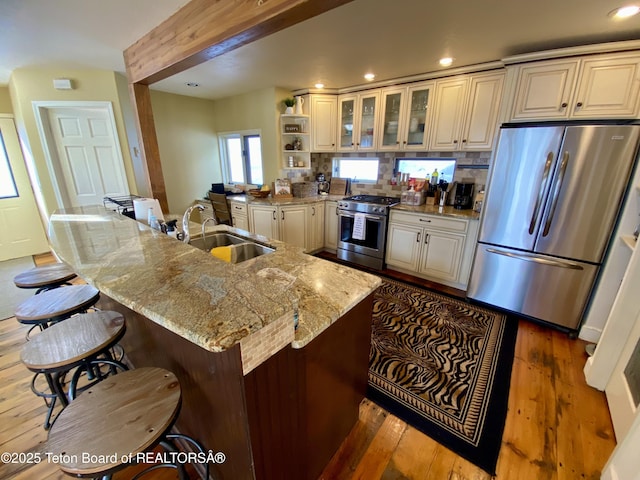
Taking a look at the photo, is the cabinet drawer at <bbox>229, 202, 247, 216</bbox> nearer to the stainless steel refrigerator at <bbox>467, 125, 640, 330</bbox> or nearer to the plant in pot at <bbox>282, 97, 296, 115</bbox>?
the plant in pot at <bbox>282, 97, 296, 115</bbox>

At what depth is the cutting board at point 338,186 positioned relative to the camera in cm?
414

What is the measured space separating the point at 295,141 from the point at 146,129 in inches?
78.7

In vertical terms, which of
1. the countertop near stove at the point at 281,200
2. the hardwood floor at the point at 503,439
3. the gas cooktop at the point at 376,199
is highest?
the gas cooktop at the point at 376,199

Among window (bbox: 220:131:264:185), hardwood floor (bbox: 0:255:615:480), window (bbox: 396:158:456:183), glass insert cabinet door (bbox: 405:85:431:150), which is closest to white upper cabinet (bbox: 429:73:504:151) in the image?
glass insert cabinet door (bbox: 405:85:431:150)

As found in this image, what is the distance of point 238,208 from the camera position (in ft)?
13.0

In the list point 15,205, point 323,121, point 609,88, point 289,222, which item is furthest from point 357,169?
point 15,205

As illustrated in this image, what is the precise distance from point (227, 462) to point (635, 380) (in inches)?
87.3

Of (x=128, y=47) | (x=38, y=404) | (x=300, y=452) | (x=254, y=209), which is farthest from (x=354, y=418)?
(x=128, y=47)

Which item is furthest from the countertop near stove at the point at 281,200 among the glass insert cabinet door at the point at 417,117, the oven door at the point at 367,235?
the glass insert cabinet door at the point at 417,117

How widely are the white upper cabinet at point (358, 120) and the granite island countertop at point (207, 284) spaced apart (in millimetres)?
2498

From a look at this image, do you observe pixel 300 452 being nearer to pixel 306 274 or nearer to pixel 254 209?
pixel 306 274

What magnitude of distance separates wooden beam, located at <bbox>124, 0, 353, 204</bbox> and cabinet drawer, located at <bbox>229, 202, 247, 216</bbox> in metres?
1.24

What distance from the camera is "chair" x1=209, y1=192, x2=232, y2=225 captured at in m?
4.01

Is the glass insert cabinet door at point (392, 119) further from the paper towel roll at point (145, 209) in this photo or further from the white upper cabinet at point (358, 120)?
the paper towel roll at point (145, 209)
